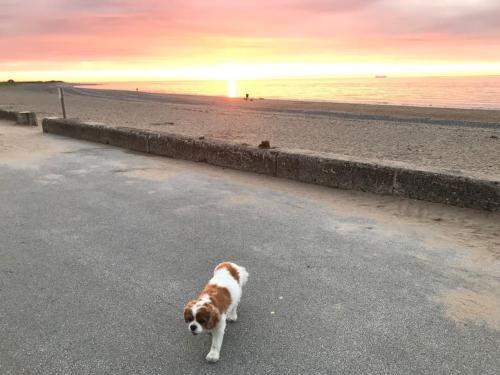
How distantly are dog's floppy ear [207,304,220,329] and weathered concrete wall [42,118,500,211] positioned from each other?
4.21m

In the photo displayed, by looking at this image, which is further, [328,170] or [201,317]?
[328,170]

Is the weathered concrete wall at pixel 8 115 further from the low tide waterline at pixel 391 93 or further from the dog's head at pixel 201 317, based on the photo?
the low tide waterline at pixel 391 93

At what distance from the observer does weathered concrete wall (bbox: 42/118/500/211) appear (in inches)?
213

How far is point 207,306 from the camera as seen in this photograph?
259 centimetres

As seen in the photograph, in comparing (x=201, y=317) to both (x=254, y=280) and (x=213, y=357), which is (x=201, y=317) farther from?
(x=254, y=280)

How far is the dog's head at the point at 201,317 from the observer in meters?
2.52

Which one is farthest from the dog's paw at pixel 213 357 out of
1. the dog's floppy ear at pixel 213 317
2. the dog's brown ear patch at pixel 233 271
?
the dog's brown ear patch at pixel 233 271

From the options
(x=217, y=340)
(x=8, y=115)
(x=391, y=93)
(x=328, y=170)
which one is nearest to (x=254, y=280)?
(x=217, y=340)

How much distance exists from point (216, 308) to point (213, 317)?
0.09 m

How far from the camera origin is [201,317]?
253 centimetres

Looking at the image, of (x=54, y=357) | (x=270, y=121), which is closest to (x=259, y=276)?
(x=54, y=357)

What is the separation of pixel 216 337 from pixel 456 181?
14.0 ft

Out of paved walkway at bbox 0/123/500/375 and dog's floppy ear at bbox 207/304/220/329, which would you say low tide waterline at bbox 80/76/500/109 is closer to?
paved walkway at bbox 0/123/500/375

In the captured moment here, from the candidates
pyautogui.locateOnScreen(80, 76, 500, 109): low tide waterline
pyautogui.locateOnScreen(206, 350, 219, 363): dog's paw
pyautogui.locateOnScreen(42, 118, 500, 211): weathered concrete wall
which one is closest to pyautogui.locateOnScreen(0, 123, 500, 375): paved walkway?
pyautogui.locateOnScreen(206, 350, 219, 363): dog's paw
